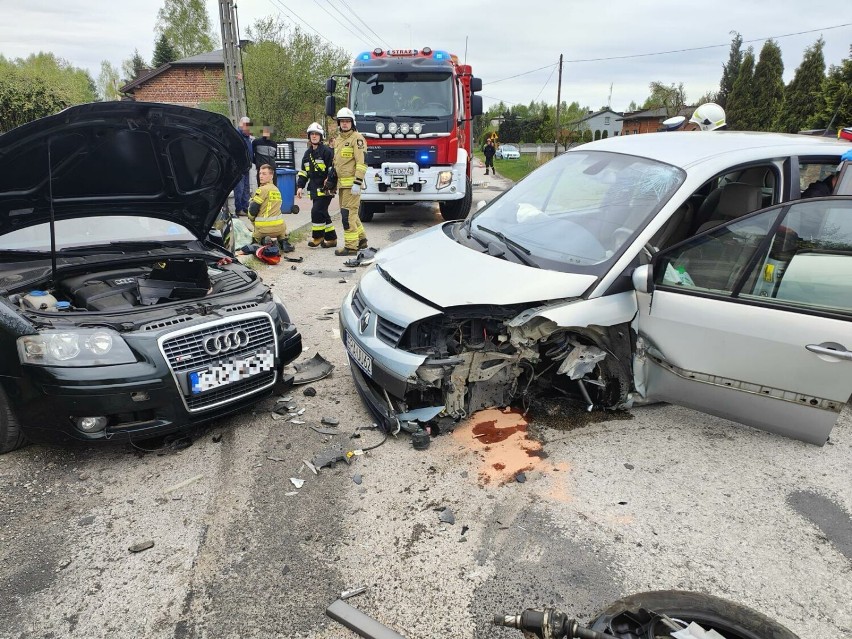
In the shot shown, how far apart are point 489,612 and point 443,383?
1316mm

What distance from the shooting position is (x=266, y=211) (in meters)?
8.08

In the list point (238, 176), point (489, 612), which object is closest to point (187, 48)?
point (238, 176)

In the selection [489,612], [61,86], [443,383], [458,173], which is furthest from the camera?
[61,86]

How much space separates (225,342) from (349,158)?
6.03 meters

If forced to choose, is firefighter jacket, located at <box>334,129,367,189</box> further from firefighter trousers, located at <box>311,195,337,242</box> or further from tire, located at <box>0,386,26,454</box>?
tire, located at <box>0,386,26,454</box>

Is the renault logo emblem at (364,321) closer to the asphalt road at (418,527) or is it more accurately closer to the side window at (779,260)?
the asphalt road at (418,527)

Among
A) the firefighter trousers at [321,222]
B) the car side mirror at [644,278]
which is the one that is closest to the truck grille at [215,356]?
the car side mirror at [644,278]

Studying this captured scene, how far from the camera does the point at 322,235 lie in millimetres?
9320

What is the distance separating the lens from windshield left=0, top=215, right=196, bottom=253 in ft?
11.5

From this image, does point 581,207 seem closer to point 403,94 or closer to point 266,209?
point 266,209

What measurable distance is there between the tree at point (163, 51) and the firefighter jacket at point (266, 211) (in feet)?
157

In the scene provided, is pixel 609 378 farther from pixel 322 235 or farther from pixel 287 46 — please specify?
pixel 287 46

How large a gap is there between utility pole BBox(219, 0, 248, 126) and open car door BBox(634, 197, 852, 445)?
1046 centimetres

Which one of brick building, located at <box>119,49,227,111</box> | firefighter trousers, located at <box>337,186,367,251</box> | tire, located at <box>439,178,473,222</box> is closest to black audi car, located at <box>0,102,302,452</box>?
firefighter trousers, located at <box>337,186,367,251</box>
